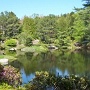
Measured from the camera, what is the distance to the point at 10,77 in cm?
1411

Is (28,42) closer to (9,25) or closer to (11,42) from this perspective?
(11,42)

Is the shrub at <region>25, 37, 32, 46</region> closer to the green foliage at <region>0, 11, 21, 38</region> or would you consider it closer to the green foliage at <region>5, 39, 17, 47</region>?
the green foliage at <region>5, 39, 17, 47</region>

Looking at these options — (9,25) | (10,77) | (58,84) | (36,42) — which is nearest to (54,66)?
(10,77)

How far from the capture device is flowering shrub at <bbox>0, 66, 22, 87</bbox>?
1376 centimetres

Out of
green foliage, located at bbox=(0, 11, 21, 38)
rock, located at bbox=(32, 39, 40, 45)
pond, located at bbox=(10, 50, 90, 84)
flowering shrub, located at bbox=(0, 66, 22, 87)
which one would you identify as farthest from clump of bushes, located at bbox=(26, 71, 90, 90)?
green foliage, located at bbox=(0, 11, 21, 38)

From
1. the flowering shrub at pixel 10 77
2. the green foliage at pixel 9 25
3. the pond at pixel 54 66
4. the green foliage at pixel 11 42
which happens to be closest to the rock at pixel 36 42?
the green foliage at pixel 11 42

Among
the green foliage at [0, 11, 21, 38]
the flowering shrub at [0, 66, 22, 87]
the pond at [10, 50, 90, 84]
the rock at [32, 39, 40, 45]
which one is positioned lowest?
the pond at [10, 50, 90, 84]

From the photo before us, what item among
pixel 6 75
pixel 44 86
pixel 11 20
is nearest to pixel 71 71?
pixel 6 75

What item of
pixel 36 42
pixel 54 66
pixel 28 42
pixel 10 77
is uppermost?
pixel 10 77

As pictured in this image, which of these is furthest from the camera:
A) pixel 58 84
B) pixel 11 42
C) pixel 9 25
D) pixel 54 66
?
pixel 9 25

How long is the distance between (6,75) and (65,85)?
3.62 metres

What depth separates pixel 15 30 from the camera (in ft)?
230

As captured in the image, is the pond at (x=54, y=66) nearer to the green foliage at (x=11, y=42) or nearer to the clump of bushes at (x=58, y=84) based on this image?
the clump of bushes at (x=58, y=84)

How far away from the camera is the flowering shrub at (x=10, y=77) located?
45.1 ft
